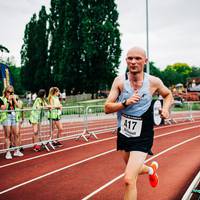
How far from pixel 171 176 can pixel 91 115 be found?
749 centimetres

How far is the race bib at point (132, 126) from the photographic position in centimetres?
355

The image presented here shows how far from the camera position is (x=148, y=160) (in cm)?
800

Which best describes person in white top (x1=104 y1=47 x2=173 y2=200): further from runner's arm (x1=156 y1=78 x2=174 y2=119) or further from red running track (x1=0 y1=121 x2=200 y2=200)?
red running track (x1=0 y1=121 x2=200 y2=200)

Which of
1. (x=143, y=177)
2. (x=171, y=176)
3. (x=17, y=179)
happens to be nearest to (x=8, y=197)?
(x=17, y=179)

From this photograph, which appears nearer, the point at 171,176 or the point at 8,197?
the point at 8,197

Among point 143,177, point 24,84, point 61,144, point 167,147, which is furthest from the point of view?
point 24,84

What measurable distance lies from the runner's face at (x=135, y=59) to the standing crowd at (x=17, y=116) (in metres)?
5.95

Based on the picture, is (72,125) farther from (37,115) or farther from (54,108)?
(37,115)

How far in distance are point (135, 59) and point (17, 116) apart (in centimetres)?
643

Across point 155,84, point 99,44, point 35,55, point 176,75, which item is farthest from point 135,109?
point 176,75

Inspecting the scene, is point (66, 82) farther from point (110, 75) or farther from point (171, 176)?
point (171, 176)

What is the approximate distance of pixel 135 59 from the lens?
11.4 feet

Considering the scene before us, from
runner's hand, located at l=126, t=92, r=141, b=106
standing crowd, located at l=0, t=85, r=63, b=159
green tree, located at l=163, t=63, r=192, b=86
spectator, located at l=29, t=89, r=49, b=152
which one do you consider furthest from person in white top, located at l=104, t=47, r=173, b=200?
green tree, located at l=163, t=63, r=192, b=86

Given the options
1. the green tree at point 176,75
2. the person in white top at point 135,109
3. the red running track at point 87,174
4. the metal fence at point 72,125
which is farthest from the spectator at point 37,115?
the green tree at point 176,75
